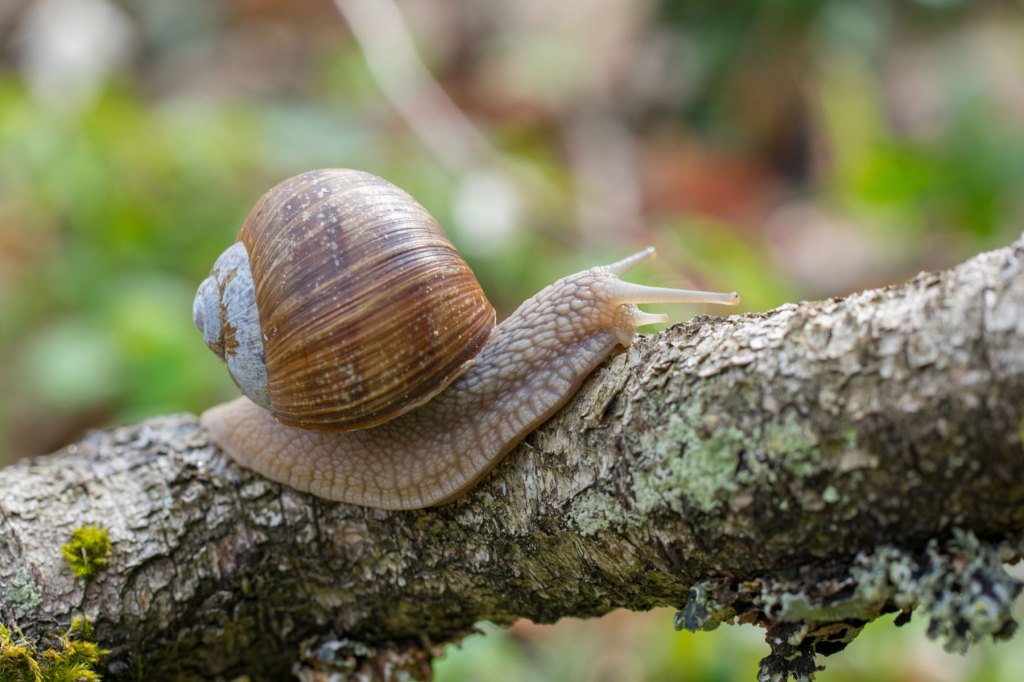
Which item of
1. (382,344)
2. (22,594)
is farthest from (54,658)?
(382,344)

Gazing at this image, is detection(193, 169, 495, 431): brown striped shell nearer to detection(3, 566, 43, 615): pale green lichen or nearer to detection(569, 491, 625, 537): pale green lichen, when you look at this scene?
detection(569, 491, 625, 537): pale green lichen

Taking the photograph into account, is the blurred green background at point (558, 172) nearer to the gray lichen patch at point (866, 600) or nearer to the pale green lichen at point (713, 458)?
the gray lichen patch at point (866, 600)

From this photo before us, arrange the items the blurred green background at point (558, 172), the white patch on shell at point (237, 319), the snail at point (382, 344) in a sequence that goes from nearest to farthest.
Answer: the snail at point (382, 344)
the white patch on shell at point (237, 319)
the blurred green background at point (558, 172)

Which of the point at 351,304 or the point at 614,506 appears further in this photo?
the point at 351,304

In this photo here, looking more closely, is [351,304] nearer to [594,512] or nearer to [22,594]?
[594,512]

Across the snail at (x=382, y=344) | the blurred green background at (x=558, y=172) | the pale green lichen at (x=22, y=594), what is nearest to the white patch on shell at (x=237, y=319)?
the snail at (x=382, y=344)

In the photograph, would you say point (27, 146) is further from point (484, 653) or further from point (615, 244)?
point (484, 653)

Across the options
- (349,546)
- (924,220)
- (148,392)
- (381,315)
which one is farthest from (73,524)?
(924,220)
